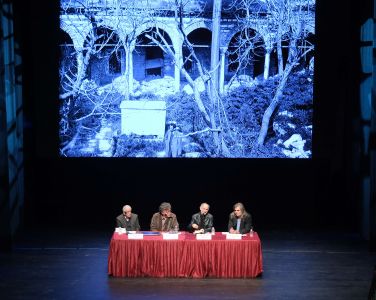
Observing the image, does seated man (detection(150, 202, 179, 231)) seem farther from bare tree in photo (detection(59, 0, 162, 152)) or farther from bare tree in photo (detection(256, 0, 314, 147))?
bare tree in photo (detection(256, 0, 314, 147))

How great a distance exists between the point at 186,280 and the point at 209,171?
159 inches

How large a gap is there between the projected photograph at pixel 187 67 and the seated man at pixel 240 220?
9.94 feet

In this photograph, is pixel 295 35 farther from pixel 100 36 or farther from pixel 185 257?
pixel 185 257

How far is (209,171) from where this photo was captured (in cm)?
1361

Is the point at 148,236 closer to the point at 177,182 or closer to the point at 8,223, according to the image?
the point at 8,223

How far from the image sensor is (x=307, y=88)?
12.9m

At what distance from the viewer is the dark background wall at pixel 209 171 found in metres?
13.0

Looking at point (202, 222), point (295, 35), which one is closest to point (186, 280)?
point (202, 222)

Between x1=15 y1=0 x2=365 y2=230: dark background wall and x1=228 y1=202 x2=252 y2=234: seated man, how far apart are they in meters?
3.37

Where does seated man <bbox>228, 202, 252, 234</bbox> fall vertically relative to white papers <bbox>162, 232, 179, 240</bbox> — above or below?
above

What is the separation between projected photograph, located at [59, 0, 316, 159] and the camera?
1277cm

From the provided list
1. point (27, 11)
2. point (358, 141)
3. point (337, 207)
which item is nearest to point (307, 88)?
point (358, 141)

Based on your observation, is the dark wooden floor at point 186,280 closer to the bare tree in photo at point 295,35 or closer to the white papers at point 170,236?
the white papers at point 170,236

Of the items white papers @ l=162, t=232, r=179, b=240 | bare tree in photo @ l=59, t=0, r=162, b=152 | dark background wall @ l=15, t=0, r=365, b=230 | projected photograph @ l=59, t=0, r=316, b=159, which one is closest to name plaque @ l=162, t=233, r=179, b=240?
white papers @ l=162, t=232, r=179, b=240
